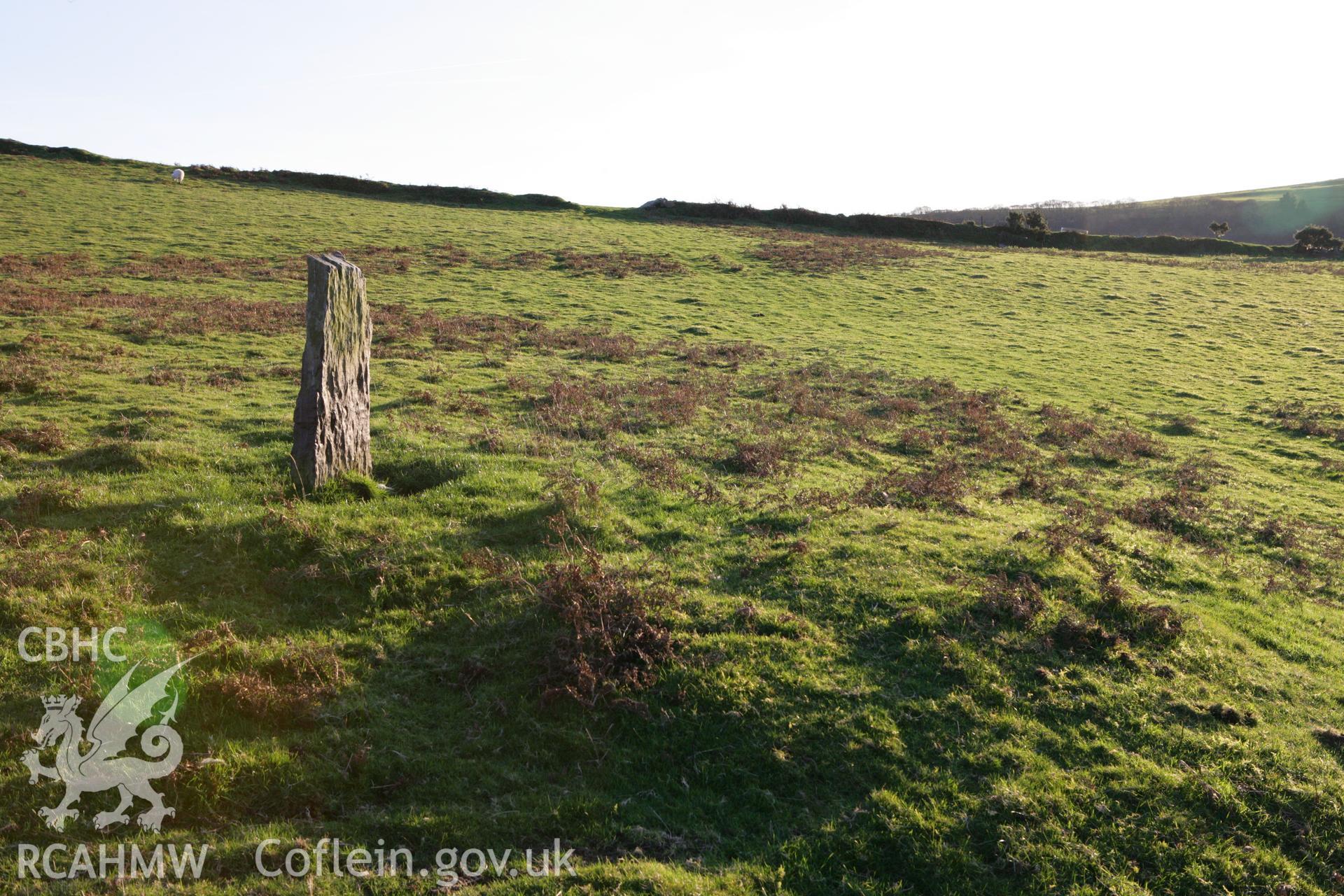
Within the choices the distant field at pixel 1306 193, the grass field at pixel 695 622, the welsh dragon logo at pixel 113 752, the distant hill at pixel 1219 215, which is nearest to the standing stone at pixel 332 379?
the grass field at pixel 695 622

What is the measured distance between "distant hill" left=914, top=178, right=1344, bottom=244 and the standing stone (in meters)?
117

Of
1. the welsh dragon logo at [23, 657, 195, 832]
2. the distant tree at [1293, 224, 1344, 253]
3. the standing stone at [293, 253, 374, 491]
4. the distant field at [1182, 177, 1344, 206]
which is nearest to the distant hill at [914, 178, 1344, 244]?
the distant field at [1182, 177, 1344, 206]

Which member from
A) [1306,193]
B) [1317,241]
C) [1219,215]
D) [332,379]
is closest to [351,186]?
[332,379]

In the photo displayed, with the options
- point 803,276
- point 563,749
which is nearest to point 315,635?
point 563,749

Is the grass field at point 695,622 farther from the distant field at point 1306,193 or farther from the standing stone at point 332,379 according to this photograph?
the distant field at point 1306,193

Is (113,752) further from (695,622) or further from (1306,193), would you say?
(1306,193)

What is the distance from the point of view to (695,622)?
355 inches

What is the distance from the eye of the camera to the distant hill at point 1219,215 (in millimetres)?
119562

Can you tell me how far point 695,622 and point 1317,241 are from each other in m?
80.1

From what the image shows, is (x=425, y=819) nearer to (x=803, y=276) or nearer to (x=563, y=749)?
(x=563, y=749)

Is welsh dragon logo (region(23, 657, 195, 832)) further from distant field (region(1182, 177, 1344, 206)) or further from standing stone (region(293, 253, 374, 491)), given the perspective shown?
distant field (region(1182, 177, 1344, 206))

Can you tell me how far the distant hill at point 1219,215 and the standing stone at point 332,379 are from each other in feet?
383

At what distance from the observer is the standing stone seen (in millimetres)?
11352

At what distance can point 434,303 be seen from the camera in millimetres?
33812
